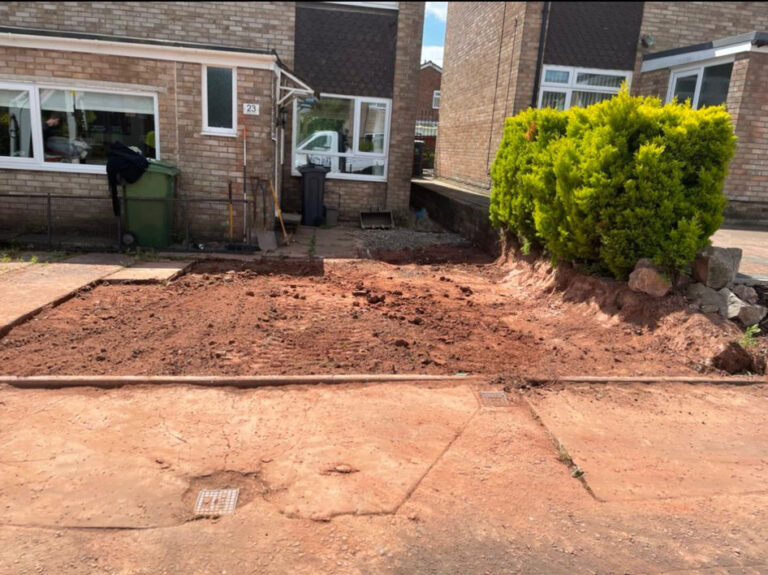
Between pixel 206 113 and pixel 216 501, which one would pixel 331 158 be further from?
pixel 216 501

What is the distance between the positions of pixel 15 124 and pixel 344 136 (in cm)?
686

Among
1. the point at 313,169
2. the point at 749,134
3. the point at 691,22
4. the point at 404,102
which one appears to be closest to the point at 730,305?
the point at 749,134

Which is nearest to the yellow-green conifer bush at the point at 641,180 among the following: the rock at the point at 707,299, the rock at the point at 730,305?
the rock at the point at 707,299

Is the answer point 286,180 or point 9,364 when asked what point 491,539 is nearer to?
point 9,364

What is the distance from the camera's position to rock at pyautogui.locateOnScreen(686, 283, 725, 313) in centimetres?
564

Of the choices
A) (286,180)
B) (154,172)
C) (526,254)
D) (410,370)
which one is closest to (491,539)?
(410,370)

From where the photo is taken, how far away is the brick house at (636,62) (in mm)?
11070

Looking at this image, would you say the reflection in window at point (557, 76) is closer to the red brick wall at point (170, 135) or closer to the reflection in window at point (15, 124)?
the red brick wall at point (170, 135)

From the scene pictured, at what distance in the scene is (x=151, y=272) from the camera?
787 centimetres

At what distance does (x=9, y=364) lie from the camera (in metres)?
4.58

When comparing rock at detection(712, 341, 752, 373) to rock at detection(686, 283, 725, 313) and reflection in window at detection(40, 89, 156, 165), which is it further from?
reflection in window at detection(40, 89, 156, 165)

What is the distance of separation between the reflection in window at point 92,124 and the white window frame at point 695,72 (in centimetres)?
1063

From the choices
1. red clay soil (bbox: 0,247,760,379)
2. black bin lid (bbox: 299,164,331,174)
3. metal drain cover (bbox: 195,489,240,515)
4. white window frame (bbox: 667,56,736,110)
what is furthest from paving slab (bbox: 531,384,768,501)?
black bin lid (bbox: 299,164,331,174)

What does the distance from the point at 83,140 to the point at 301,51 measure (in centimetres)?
563
